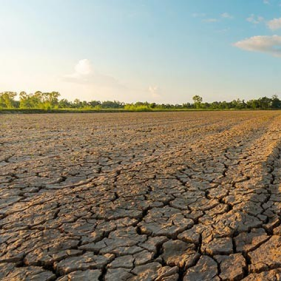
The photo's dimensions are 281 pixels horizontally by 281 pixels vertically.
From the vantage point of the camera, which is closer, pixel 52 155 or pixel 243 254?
pixel 243 254

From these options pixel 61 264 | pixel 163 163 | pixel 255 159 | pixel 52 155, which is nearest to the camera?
pixel 61 264

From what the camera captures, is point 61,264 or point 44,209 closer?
point 61,264

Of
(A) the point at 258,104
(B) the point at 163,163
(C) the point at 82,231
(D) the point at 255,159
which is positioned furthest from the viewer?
(A) the point at 258,104

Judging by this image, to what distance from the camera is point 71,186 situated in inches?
116

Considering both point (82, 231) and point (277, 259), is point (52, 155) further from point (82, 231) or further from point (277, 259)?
point (277, 259)

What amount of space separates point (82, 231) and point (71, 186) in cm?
106

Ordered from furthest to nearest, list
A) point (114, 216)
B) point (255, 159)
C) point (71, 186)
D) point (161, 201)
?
1. point (255, 159)
2. point (71, 186)
3. point (161, 201)
4. point (114, 216)

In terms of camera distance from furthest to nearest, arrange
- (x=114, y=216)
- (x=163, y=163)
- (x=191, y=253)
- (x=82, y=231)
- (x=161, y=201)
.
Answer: (x=163, y=163) → (x=161, y=201) → (x=114, y=216) → (x=82, y=231) → (x=191, y=253)

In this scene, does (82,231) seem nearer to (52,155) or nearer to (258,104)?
(52,155)

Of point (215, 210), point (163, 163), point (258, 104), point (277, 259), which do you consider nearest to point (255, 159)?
point (163, 163)

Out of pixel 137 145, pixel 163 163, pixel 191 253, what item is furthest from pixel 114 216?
pixel 137 145

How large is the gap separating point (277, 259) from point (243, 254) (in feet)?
0.64

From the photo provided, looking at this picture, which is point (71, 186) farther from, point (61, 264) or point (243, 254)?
point (243, 254)

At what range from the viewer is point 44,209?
2322 millimetres
